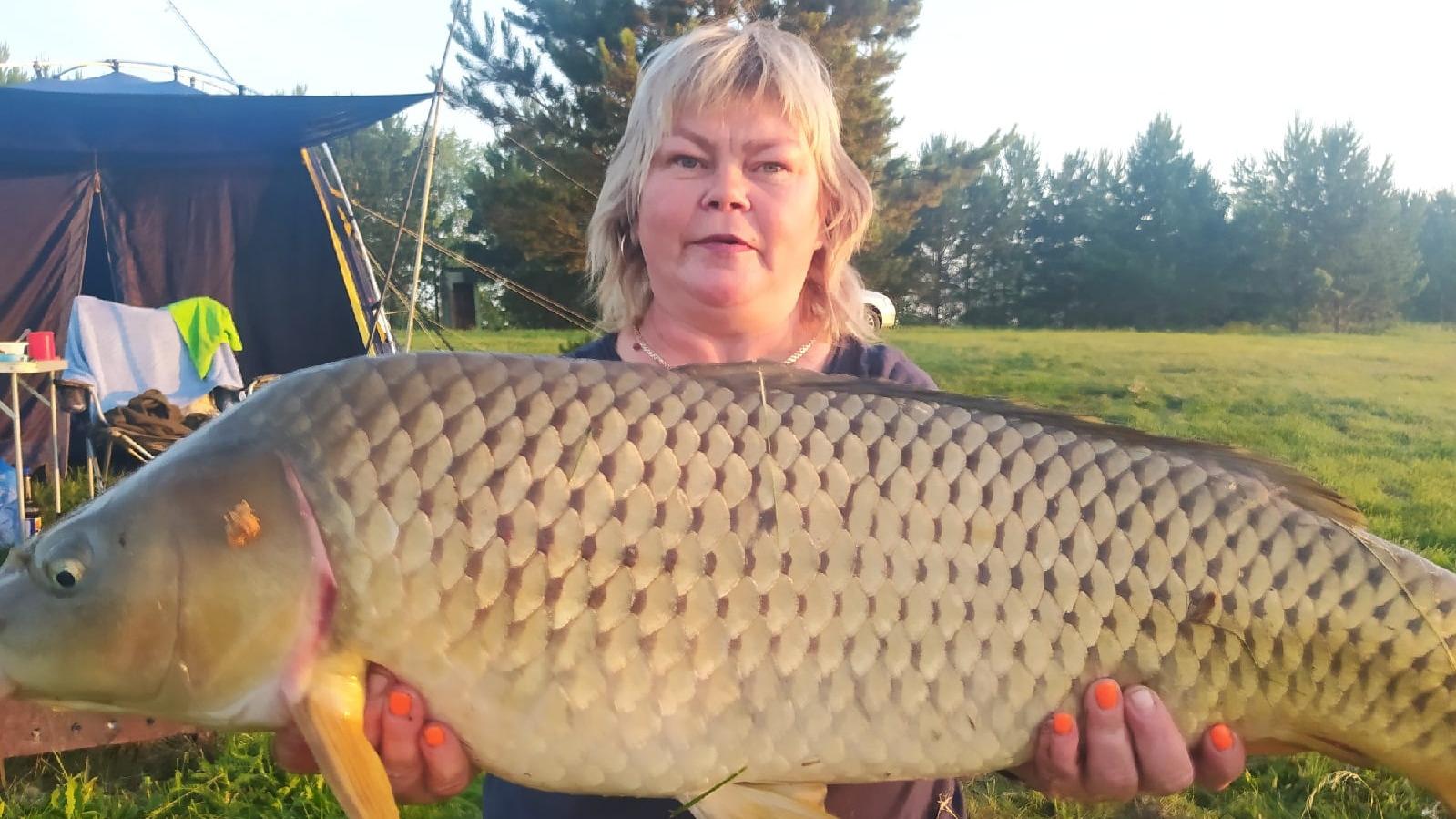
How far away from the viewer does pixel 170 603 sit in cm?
105

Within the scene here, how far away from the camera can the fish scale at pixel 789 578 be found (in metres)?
1.06

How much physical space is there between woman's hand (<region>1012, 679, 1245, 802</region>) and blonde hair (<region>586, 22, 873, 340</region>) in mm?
798

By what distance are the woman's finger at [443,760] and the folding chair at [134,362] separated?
180 inches

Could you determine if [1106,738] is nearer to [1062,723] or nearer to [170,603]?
[1062,723]

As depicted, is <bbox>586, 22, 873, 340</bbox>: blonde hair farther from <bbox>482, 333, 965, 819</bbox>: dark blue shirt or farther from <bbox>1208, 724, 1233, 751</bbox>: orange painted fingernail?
<bbox>1208, 724, 1233, 751</bbox>: orange painted fingernail

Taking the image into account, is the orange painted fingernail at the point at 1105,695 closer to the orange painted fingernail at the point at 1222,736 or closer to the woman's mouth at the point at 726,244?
the orange painted fingernail at the point at 1222,736

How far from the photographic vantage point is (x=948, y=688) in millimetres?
1127

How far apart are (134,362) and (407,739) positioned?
530 centimetres

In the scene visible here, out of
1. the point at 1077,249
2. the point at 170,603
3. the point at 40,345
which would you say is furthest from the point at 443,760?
the point at 1077,249

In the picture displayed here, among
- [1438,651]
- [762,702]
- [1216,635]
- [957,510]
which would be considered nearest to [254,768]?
[762,702]

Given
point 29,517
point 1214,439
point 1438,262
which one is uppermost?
point 1438,262

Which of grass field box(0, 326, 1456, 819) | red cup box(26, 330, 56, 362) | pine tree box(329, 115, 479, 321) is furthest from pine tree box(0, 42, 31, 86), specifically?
red cup box(26, 330, 56, 362)

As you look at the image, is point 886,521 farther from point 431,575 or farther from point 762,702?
point 431,575

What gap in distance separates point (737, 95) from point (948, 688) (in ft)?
3.12
